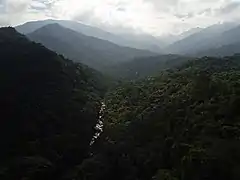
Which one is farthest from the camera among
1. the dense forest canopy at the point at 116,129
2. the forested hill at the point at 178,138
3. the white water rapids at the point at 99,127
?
the white water rapids at the point at 99,127

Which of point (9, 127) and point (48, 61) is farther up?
point (48, 61)

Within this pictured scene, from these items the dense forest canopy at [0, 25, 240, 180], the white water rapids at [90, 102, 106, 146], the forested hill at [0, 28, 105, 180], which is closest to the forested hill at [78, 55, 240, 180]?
the dense forest canopy at [0, 25, 240, 180]

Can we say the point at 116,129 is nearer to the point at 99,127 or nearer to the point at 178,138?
the point at 99,127

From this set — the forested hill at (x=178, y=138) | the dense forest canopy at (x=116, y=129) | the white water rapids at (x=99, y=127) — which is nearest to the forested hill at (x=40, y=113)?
the dense forest canopy at (x=116, y=129)

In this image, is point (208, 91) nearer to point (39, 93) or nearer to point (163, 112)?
point (163, 112)

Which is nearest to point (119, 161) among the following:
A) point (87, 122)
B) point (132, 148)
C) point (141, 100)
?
point (132, 148)

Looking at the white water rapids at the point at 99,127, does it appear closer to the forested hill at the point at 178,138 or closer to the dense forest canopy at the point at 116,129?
the dense forest canopy at the point at 116,129

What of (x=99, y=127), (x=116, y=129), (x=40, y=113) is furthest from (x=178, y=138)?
(x=40, y=113)
